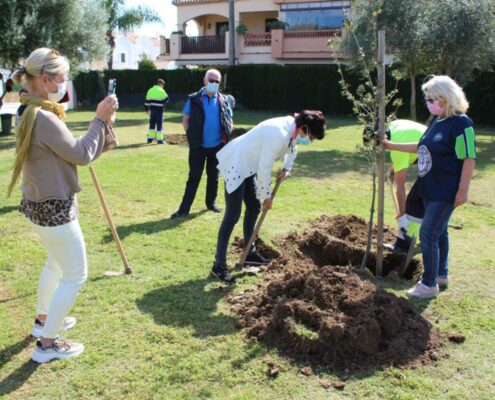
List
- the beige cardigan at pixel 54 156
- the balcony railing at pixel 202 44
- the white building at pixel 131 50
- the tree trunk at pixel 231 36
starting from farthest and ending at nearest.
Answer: the white building at pixel 131 50, the balcony railing at pixel 202 44, the tree trunk at pixel 231 36, the beige cardigan at pixel 54 156

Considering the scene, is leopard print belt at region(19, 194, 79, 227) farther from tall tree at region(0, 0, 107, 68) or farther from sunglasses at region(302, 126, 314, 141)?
tall tree at region(0, 0, 107, 68)

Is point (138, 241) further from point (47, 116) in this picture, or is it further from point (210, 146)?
point (47, 116)

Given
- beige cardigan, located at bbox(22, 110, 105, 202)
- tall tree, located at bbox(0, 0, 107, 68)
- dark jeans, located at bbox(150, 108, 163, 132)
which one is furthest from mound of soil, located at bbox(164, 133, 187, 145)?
beige cardigan, located at bbox(22, 110, 105, 202)

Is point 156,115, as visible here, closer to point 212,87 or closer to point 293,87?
point 212,87

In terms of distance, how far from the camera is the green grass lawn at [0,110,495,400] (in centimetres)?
333

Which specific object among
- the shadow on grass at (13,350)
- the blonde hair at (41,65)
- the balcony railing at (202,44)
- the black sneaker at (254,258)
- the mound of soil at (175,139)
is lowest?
the shadow on grass at (13,350)

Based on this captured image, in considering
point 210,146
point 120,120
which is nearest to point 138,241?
point 210,146

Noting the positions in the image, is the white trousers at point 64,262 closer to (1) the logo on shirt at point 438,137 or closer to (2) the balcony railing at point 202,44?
(1) the logo on shirt at point 438,137

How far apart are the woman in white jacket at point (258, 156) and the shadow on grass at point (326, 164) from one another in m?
5.58

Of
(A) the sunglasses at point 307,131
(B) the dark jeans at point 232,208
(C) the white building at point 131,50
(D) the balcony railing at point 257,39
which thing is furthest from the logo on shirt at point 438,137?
(C) the white building at point 131,50

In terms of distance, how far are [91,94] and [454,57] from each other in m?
24.1

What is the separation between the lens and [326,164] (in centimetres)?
1183

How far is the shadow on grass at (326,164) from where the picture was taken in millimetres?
10867

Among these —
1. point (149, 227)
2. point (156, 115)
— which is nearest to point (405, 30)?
point (156, 115)
